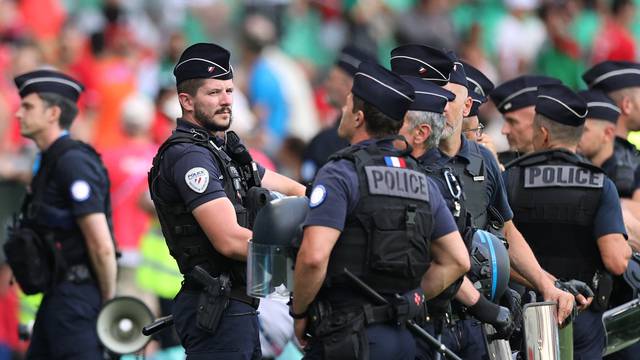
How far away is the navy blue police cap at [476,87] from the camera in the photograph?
29.1 feet

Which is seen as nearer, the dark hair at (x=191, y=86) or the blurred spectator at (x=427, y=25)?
the dark hair at (x=191, y=86)

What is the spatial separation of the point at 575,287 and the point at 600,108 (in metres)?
1.73

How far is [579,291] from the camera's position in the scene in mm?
8570

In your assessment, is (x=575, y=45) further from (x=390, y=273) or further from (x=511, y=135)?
(x=390, y=273)

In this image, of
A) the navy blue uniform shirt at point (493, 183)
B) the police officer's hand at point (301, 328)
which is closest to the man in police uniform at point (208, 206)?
the police officer's hand at point (301, 328)

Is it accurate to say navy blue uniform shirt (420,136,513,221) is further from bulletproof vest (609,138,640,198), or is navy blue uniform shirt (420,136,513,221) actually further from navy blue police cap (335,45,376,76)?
navy blue police cap (335,45,376,76)

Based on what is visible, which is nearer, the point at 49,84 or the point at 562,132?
the point at 562,132

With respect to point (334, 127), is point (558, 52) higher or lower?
higher

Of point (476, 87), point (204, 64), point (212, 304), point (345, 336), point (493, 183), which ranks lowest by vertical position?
point (345, 336)

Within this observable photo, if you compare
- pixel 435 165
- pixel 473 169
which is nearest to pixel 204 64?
pixel 435 165

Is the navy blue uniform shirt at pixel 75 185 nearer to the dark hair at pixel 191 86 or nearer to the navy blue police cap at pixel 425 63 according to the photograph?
the dark hair at pixel 191 86

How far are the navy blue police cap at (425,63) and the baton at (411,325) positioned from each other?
1.65 metres

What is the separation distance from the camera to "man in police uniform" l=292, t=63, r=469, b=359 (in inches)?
261

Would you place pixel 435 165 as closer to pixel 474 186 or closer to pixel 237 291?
pixel 474 186
